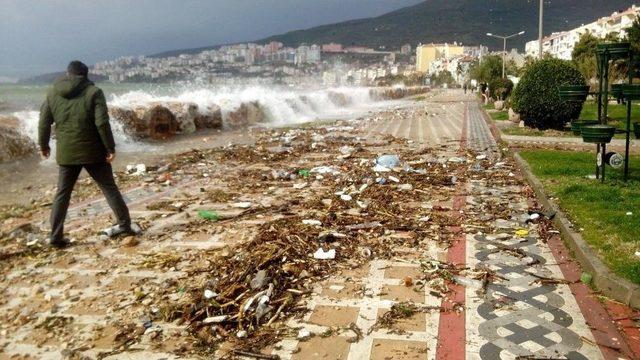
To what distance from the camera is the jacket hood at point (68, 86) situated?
550 cm

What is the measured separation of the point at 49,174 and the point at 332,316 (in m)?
9.12

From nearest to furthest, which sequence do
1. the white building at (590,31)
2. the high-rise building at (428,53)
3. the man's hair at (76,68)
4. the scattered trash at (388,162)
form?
the man's hair at (76,68), the scattered trash at (388,162), the white building at (590,31), the high-rise building at (428,53)

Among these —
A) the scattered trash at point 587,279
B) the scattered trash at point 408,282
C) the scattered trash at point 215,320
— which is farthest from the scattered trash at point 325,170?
the scattered trash at point 215,320

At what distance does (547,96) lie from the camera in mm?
15461

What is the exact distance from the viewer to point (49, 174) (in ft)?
34.8

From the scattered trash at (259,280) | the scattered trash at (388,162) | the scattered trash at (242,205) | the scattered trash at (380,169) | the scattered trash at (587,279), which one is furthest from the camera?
the scattered trash at (388,162)

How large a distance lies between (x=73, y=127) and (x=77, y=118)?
0.12 m

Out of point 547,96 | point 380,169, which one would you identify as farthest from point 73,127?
point 547,96

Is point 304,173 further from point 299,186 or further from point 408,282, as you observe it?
point 408,282

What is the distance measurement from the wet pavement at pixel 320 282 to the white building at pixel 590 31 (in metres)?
65.1

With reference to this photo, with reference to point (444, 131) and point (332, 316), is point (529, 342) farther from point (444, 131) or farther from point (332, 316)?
point (444, 131)

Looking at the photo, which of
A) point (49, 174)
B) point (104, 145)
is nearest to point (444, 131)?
point (49, 174)

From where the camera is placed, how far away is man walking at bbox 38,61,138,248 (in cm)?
552

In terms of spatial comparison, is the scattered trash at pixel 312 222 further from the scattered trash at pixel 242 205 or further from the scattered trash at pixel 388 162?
the scattered trash at pixel 388 162
